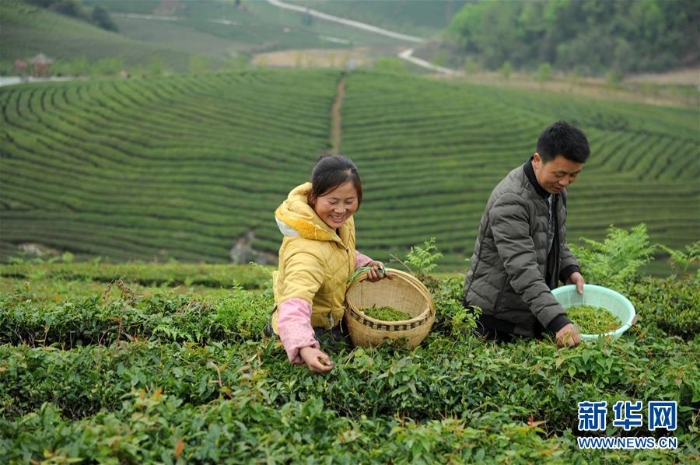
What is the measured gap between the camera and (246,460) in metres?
3.37

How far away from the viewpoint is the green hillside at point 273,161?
90.2 ft

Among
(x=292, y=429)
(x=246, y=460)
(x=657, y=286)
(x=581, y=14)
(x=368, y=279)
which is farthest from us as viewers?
(x=581, y=14)

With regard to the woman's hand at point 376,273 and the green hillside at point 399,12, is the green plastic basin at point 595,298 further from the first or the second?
the green hillside at point 399,12

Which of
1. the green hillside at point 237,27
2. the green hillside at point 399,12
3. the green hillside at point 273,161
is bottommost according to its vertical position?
the green hillside at point 273,161

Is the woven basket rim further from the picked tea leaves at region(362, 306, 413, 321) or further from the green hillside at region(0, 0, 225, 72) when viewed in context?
the green hillside at region(0, 0, 225, 72)

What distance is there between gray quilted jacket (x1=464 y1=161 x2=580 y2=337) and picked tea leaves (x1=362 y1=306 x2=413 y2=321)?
0.69 meters

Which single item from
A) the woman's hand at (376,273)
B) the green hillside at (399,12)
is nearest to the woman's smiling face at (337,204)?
the woman's hand at (376,273)

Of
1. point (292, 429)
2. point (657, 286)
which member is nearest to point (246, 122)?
point (657, 286)

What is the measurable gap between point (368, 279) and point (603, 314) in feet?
6.51

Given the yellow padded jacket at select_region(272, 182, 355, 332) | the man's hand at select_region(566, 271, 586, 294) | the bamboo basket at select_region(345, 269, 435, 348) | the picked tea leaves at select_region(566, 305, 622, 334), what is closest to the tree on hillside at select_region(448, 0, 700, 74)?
the man's hand at select_region(566, 271, 586, 294)

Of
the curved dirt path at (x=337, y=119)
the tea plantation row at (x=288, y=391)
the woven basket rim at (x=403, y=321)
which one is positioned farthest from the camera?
the curved dirt path at (x=337, y=119)

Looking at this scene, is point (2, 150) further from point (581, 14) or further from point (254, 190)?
point (581, 14)

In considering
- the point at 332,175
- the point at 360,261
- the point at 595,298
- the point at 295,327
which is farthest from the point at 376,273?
the point at 595,298

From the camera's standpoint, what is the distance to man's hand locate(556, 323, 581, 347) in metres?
4.60
